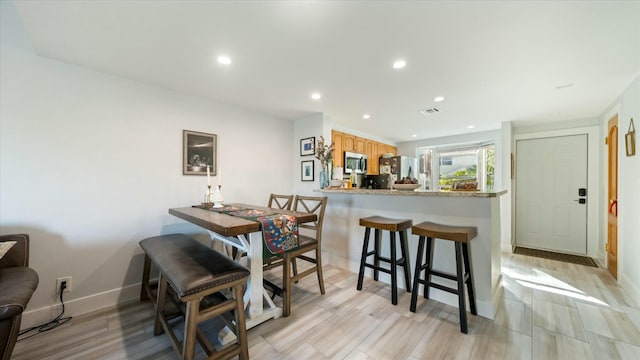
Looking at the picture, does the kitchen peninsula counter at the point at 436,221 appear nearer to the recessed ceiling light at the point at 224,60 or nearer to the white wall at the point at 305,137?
the white wall at the point at 305,137

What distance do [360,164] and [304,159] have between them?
144 cm

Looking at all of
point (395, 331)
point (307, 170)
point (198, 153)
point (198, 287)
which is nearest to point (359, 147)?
point (307, 170)

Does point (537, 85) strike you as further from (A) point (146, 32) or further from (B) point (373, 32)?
(A) point (146, 32)

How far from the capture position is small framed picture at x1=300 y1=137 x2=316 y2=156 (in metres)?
3.49

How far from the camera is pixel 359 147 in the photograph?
466cm

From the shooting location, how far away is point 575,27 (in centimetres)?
151

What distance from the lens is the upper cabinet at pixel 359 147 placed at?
4102 mm

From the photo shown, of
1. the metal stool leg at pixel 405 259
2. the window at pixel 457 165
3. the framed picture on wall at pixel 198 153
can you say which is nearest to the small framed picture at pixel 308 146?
the framed picture on wall at pixel 198 153

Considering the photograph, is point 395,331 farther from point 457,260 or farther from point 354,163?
point 354,163

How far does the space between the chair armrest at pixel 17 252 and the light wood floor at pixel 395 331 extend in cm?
59

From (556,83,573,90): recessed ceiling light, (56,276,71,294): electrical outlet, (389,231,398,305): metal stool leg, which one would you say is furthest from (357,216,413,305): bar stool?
(56,276,71,294): electrical outlet

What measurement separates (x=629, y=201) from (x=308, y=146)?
11.9 ft

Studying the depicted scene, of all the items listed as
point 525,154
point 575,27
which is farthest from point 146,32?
point 525,154

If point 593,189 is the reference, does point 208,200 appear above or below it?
below
